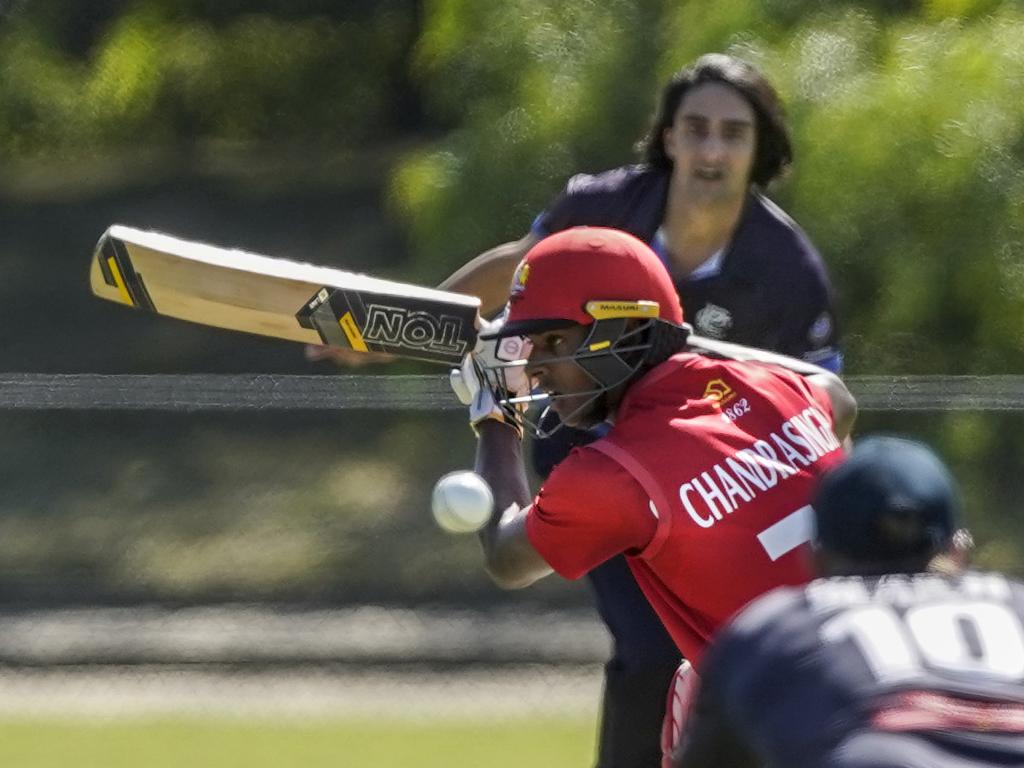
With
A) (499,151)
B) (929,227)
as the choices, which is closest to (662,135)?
(929,227)

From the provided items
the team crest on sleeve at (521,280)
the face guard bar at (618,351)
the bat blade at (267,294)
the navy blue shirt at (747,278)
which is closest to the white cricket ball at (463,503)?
the face guard bar at (618,351)

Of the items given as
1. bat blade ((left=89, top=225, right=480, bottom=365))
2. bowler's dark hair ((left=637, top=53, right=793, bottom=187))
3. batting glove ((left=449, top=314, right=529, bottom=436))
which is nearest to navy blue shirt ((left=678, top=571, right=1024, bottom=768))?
batting glove ((left=449, top=314, right=529, bottom=436))

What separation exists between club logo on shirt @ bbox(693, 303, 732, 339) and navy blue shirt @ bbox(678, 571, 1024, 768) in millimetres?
1830

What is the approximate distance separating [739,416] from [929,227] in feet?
14.9

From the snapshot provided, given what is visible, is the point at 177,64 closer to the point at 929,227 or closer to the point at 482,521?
the point at 929,227

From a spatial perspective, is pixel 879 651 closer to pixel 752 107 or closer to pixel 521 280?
pixel 521 280

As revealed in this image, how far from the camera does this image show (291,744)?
6055 mm

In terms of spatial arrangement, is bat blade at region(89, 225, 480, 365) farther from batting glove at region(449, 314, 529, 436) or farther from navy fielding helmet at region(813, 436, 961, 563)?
navy fielding helmet at region(813, 436, 961, 563)

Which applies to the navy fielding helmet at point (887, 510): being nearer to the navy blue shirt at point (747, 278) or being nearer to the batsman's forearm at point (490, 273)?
the navy blue shirt at point (747, 278)

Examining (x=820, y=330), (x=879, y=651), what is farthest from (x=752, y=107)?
(x=879, y=651)

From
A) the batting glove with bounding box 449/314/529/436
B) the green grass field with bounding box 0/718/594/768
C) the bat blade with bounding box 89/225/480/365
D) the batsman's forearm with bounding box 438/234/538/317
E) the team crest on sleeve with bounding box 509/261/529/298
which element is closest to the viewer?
the team crest on sleeve with bounding box 509/261/529/298

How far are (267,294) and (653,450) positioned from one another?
3.59 ft

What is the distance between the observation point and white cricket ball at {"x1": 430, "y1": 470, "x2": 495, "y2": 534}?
10.4 ft

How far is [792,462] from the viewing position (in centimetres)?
307
